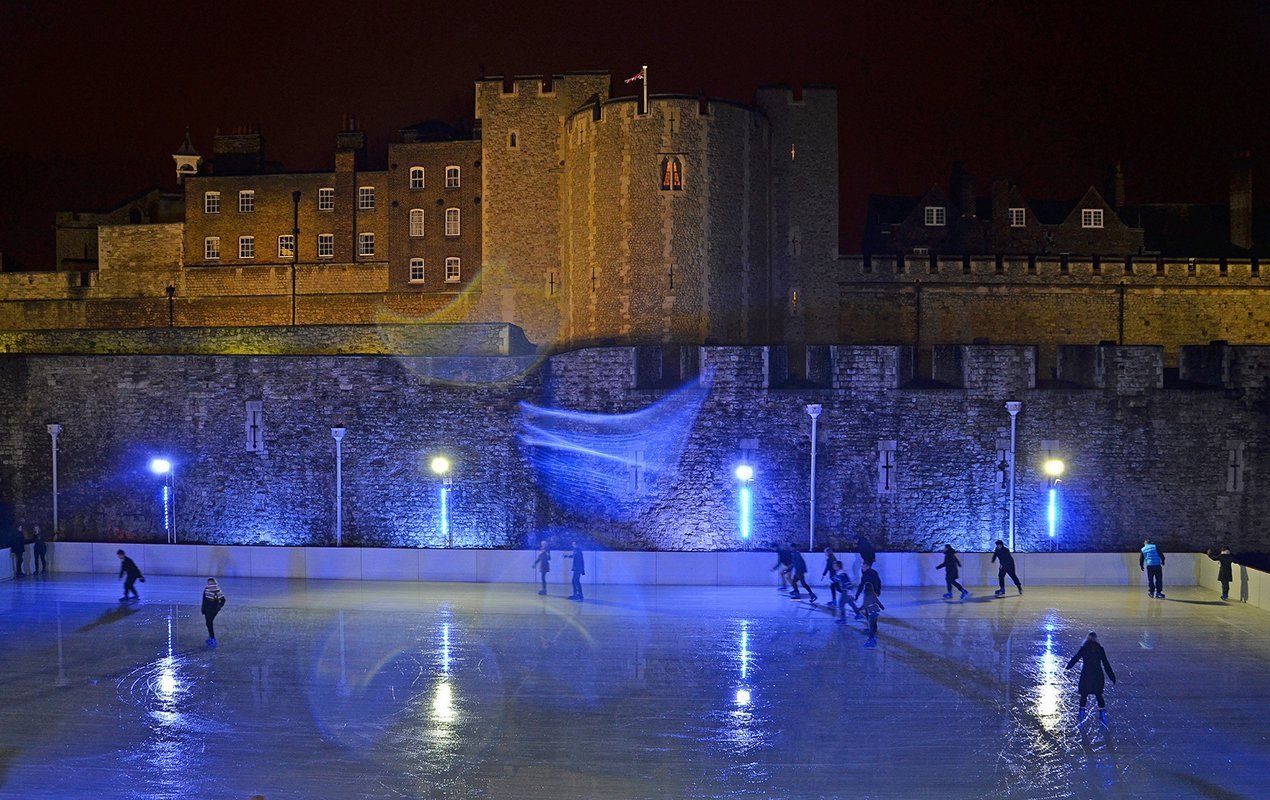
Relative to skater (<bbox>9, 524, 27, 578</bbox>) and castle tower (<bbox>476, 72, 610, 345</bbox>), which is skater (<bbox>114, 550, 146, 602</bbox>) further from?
castle tower (<bbox>476, 72, 610, 345</bbox>)

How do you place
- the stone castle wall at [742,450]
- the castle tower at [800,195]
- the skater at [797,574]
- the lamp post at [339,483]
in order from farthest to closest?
the castle tower at [800,195]
the lamp post at [339,483]
the stone castle wall at [742,450]
the skater at [797,574]

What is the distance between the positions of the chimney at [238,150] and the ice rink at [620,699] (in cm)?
2137

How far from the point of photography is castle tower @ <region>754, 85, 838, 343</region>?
26.8 m

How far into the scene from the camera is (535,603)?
15.6 meters

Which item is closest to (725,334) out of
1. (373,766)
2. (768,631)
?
(768,631)

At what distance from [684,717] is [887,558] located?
7341 mm

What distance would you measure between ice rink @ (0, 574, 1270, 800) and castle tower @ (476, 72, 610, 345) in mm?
13205

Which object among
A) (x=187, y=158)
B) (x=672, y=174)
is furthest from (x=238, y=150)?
(x=672, y=174)

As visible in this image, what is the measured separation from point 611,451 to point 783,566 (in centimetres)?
390

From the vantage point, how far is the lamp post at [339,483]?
763 inches

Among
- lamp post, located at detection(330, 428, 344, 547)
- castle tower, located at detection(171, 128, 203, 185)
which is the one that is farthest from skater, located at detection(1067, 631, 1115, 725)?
castle tower, located at detection(171, 128, 203, 185)

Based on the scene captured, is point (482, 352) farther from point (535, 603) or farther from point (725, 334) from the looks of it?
point (535, 603)

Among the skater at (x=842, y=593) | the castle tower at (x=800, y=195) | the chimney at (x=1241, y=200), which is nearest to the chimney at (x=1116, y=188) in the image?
the chimney at (x=1241, y=200)

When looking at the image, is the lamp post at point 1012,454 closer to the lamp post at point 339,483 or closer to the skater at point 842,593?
the skater at point 842,593
